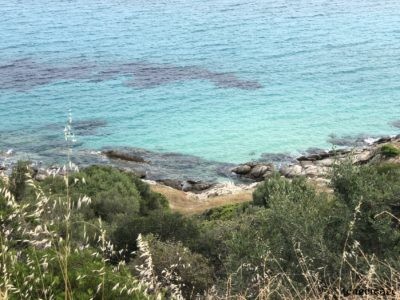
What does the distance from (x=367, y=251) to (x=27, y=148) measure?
3416 cm

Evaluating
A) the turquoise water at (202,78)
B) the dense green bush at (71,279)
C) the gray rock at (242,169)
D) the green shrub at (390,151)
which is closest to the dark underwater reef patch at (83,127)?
the turquoise water at (202,78)

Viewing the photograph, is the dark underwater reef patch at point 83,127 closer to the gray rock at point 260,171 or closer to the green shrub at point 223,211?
the gray rock at point 260,171

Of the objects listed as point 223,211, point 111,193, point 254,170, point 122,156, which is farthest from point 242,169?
point 111,193

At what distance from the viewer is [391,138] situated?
43.1 meters

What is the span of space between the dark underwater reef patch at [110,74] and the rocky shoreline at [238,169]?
15.8 m

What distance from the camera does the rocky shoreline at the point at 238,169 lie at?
35781 millimetres

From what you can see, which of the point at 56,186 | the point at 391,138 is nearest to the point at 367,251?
the point at 56,186

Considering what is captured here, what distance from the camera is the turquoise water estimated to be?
45.3 m

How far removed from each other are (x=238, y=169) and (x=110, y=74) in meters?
25.7

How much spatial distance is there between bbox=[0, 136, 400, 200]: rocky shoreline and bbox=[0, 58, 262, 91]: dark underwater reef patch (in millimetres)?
15818

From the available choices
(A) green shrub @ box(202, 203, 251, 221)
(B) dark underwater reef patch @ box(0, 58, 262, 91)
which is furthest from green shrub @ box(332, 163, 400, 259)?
(B) dark underwater reef patch @ box(0, 58, 262, 91)

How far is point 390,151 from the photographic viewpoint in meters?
33.8

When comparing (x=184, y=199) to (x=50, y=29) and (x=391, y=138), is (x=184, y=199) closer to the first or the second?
(x=391, y=138)

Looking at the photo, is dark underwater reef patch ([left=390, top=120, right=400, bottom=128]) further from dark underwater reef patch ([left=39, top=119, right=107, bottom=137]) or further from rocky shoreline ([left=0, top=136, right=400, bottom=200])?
dark underwater reef patch ([left=39, top=119, right=107, bottom=137])
